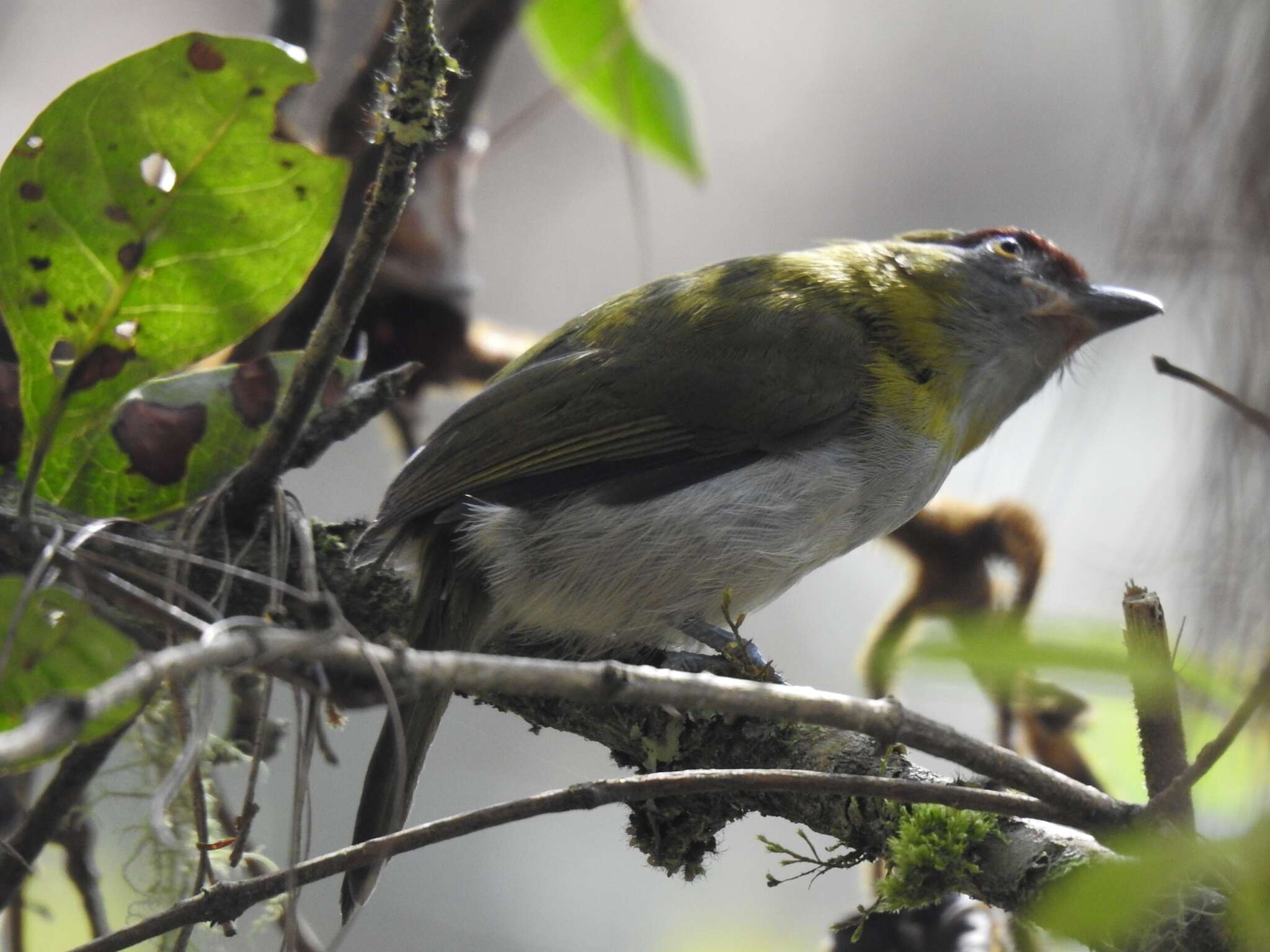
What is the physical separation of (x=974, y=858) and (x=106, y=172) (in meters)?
1.56

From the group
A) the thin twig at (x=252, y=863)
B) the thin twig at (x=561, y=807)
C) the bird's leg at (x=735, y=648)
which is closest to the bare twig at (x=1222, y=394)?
the thin twig at (x=561, y=807)

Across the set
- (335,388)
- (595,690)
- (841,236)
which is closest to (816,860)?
(595,690)

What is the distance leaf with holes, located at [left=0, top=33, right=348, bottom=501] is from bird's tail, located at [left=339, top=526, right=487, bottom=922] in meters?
0.56

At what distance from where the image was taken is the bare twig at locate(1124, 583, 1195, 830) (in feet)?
2.79

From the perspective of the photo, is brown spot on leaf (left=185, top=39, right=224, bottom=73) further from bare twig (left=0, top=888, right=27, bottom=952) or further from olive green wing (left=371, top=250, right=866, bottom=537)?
bare twig (left=0, top=888, right=27, bottom=952)

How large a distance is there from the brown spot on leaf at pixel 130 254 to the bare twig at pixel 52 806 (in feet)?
2.38

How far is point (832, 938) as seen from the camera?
1.95 metres

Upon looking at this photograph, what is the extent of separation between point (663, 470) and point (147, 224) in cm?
102

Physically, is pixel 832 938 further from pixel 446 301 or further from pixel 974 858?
pixel 446 301

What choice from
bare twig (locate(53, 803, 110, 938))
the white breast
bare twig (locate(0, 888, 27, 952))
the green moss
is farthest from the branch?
bare twig (locate(0, 888, 27, 952))

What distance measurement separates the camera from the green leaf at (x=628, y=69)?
122 inches

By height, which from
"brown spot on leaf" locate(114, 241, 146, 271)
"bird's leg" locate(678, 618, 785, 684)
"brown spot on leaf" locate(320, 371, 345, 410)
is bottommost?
"bird's leg" locate(678, 618, 785, 684)

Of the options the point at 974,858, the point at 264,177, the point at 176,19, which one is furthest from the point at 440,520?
the point at 176,19

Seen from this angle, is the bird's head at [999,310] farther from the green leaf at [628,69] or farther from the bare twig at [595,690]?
the bare twig at [595,690]
